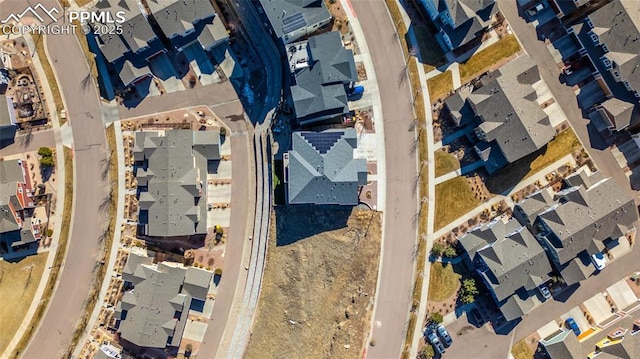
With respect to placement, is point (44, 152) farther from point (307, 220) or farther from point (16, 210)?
point (307, 220)

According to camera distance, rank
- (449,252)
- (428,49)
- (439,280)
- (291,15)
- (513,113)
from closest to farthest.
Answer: (291,15) < (513,113) < (449,252) < (428,49) < (439,280)

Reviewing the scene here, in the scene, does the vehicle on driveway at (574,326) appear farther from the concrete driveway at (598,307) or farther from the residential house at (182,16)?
the residential house at (182,16)

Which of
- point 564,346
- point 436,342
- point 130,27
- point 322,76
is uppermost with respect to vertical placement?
point 130,27

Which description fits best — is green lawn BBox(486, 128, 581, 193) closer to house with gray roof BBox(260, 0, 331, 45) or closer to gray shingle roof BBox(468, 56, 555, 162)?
gray shingle roof BBox(468, 56, 555, 162)

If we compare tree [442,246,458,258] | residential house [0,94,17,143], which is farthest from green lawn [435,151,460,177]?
residential house [0,94,17,143]

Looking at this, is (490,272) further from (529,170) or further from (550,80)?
(550,80)

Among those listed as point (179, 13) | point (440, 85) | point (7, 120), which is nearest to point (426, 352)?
point (440, 85)

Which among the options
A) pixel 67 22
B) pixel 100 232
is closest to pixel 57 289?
pixel 100 232
